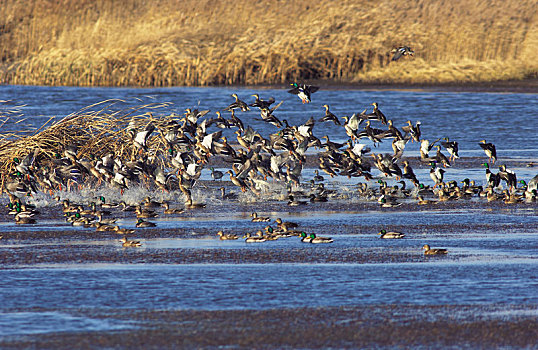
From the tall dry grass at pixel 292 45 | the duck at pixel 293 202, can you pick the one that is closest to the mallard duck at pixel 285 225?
the duck at pixel 293 202

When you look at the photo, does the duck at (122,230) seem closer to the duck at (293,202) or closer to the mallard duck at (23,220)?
the mallard duck at (23,220)

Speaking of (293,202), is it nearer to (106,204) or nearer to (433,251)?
(106,204)

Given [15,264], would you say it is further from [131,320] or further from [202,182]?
[202,182]

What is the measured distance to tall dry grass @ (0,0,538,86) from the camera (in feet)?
140

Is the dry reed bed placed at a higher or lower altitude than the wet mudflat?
higher

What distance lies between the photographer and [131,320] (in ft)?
27.6

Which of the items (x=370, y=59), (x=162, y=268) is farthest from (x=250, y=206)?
(x=370, y=59)

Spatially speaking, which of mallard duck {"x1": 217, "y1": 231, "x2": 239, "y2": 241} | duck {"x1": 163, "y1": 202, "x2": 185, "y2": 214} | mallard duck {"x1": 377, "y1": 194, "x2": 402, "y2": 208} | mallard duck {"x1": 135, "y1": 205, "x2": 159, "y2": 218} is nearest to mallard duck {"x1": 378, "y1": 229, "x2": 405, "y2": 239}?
mallard duck {"x1": 217, "y1": 231, "x2": 239, "y2": 241}

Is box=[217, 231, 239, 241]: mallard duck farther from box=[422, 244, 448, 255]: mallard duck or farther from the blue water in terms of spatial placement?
the blue water

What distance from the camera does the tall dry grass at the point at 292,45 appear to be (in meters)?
42.7

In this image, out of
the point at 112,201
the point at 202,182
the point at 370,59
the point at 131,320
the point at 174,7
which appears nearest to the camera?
the point at 131,320

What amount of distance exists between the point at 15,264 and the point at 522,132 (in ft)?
62.1

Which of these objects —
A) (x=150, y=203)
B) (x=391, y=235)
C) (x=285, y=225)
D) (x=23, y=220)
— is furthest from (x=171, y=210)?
(x=391, y=235)

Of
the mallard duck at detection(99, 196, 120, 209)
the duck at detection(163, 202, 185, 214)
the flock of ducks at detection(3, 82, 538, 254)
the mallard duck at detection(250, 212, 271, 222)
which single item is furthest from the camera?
the flock of ducks at detection(3, 82, 538, 254)
